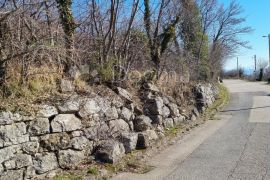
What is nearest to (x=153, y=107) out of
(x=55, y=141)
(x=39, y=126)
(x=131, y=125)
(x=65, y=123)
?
(x=131, y=125)

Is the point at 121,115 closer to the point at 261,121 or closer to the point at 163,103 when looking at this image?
the point at 163,103

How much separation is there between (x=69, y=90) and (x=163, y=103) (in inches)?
193

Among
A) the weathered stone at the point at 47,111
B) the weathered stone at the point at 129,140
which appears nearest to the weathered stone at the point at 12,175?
the weathered stone at the point at 47,111

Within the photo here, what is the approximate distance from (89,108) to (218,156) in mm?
3034

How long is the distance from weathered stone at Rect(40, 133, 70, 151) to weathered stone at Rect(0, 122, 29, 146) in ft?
1.29

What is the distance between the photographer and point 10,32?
7.11m

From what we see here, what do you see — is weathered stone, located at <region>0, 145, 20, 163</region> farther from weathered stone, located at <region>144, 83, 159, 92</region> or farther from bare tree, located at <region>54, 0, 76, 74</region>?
weathered stone, located at <region>144, 83, 159, 92</region>

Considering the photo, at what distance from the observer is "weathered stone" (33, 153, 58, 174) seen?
20.9 ft

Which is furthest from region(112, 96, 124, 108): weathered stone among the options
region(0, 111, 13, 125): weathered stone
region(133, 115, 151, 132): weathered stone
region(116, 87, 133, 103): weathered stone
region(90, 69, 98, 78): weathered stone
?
region(0, 111, 13, 125): weathered stone

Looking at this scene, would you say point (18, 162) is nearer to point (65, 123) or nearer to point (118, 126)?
point (65, 123)

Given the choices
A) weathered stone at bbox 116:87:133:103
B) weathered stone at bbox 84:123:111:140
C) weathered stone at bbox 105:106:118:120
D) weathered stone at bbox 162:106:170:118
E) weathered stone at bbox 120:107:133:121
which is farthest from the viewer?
weathered stone at bbox 162:106:170:118

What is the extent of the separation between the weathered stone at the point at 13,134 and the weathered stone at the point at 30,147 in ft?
0.26

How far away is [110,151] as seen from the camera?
303 inches

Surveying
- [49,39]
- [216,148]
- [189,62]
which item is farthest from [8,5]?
[189,62]
